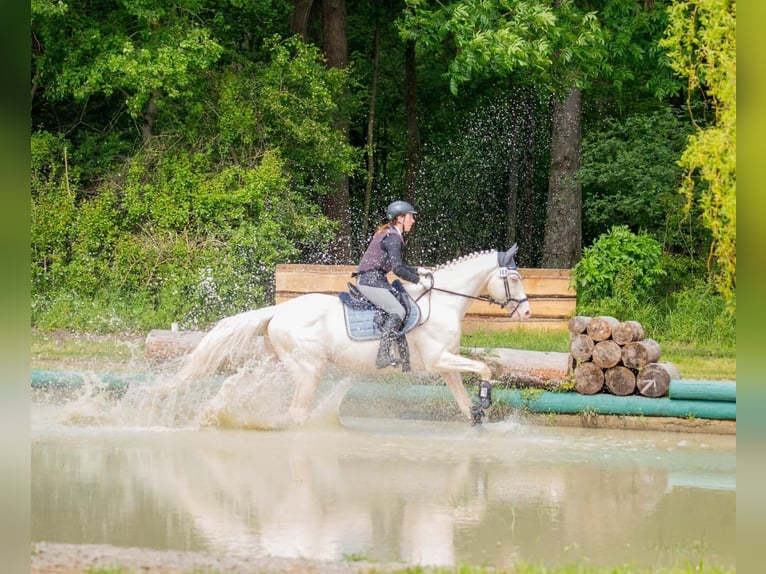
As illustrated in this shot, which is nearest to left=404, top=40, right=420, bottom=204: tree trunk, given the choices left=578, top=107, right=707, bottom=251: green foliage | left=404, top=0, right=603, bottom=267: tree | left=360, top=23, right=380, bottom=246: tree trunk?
left=360, top=23, right=380, bottom=246: tree trunk

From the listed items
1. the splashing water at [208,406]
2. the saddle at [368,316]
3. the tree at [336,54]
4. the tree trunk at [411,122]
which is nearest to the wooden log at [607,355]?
the saddle at [368,316]

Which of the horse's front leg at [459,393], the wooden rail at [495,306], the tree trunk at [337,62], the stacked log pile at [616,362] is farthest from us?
the tree trunk at [337,62]

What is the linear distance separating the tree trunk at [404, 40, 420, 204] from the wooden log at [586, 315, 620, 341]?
50.6ft

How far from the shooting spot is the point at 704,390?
1341cm

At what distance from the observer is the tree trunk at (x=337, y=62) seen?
80.4 ft

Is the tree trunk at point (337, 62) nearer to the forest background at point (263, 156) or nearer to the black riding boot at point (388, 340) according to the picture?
the forest background at point (263, 156)

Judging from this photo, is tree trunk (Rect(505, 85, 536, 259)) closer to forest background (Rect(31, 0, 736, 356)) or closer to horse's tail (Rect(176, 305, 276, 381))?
forest background (Rect(31, 0, 736, 356))

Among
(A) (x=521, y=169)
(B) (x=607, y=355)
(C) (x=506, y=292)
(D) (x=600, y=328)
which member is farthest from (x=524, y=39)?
(A) (x=521, y=169)

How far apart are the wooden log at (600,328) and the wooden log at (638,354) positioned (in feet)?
0.86

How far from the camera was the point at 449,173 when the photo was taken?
27250 millimetres

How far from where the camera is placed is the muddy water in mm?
8047

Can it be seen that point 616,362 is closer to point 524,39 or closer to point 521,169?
point 524,39

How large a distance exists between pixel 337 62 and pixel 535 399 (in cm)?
1272
